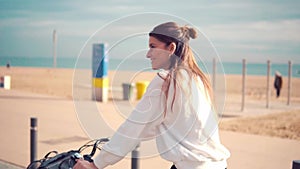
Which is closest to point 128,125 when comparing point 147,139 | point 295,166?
point 147,139

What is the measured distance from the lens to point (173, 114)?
204 cm

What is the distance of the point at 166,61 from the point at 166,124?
297 millimetres

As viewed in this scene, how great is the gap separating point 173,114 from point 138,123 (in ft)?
0.55

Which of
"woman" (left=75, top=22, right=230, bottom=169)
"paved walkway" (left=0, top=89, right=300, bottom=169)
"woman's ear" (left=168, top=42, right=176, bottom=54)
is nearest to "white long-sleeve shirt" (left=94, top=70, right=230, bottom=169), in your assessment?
"woman" (left=75, top=22, right=230, bottom=169)

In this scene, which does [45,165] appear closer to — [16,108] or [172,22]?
[172,22]

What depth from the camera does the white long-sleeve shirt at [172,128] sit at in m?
2.01

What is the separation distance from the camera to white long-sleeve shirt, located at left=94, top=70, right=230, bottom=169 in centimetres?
201

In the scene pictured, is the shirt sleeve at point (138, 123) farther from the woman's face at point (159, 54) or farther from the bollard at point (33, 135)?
the bollard at point (33, 135)

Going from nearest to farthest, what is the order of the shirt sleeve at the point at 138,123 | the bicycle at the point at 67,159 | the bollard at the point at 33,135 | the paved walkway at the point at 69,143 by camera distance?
the shirt sleeve at the point at 138,123 → the bicycle at the point at 67,159 → the bollard at the point at 33,135 → the paved walkway at the point at 69,143

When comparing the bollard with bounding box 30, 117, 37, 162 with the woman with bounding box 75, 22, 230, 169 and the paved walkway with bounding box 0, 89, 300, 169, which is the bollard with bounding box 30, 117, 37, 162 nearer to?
the paved walkway with bounding box 0, 89, 300, 169

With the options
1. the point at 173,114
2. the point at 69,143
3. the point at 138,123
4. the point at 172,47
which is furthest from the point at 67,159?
the point at 69,143

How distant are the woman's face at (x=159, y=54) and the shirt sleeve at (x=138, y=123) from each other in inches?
4.2

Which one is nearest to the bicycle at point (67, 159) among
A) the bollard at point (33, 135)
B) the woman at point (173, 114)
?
the woman at point (173, 114)

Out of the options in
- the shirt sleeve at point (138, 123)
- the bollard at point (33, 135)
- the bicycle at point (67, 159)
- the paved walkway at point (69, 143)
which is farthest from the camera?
the paved walkway at point (69, 143)
